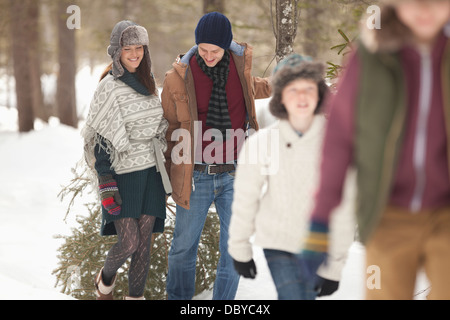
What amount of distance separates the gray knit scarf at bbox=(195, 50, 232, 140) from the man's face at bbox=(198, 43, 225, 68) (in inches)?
2.7

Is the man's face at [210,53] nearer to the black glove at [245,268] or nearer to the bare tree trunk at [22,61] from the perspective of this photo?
the black glove at [245,268]

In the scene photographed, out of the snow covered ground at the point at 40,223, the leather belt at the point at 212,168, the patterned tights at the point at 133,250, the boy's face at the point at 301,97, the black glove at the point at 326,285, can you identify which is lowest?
the snow covered ground at the point at 40,223

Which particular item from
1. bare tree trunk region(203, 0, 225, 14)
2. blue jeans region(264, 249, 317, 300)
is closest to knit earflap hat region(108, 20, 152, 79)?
blue jeans region(264, 249, 317, 300)

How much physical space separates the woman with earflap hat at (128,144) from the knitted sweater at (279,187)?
3.91 feet

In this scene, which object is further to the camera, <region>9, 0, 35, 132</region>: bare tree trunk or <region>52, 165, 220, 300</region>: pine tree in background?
<region>9, 0, 35, 132</region>: bare tree trunk

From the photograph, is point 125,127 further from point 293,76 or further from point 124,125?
point 293,76

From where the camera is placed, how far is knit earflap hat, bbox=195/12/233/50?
11.8 ft

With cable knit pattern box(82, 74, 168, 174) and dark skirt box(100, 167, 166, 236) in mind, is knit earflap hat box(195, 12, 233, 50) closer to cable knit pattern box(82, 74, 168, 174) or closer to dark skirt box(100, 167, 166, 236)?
cable knit pattern box(82, 74, 168, 174)

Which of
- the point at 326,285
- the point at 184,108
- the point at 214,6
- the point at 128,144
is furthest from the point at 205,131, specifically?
the point at 214,6

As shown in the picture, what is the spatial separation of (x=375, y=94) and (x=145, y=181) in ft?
7.59

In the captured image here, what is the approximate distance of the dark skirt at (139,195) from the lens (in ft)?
12.2

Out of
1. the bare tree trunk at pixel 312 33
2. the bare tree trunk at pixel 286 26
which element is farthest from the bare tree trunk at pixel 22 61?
the bare tree trunk at pixel 286 26
